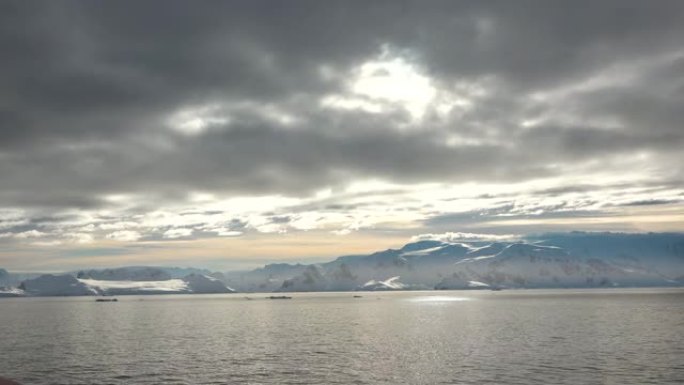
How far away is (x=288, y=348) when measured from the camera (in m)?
114

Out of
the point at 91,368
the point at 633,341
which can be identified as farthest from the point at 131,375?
the point at 633,341

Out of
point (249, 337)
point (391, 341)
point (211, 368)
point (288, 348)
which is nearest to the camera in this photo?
point (211, 368)

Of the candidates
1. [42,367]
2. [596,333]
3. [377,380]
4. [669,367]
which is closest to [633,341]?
[596,333]

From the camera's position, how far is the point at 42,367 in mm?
90562

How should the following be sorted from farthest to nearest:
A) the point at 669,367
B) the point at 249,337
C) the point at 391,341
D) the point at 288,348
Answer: the point at 249,337 → the point at 391,341 → the point at 288,348 → the point at 669,367

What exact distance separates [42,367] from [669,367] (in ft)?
306

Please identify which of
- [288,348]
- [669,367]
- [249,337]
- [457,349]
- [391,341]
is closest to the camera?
[669,367]

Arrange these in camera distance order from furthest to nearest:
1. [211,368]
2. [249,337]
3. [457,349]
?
1. [249,337]
2. [457,349]
3. [211,368]

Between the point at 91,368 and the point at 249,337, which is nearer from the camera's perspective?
the point at 91,368

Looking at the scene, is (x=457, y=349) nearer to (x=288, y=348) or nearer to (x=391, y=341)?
(x=391, y=341)

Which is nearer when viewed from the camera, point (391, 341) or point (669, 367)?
point (669, 367)

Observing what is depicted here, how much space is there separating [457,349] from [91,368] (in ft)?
206

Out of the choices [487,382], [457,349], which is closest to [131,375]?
[487,382]

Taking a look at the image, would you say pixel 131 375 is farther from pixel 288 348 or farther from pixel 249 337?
pixel 249 337
